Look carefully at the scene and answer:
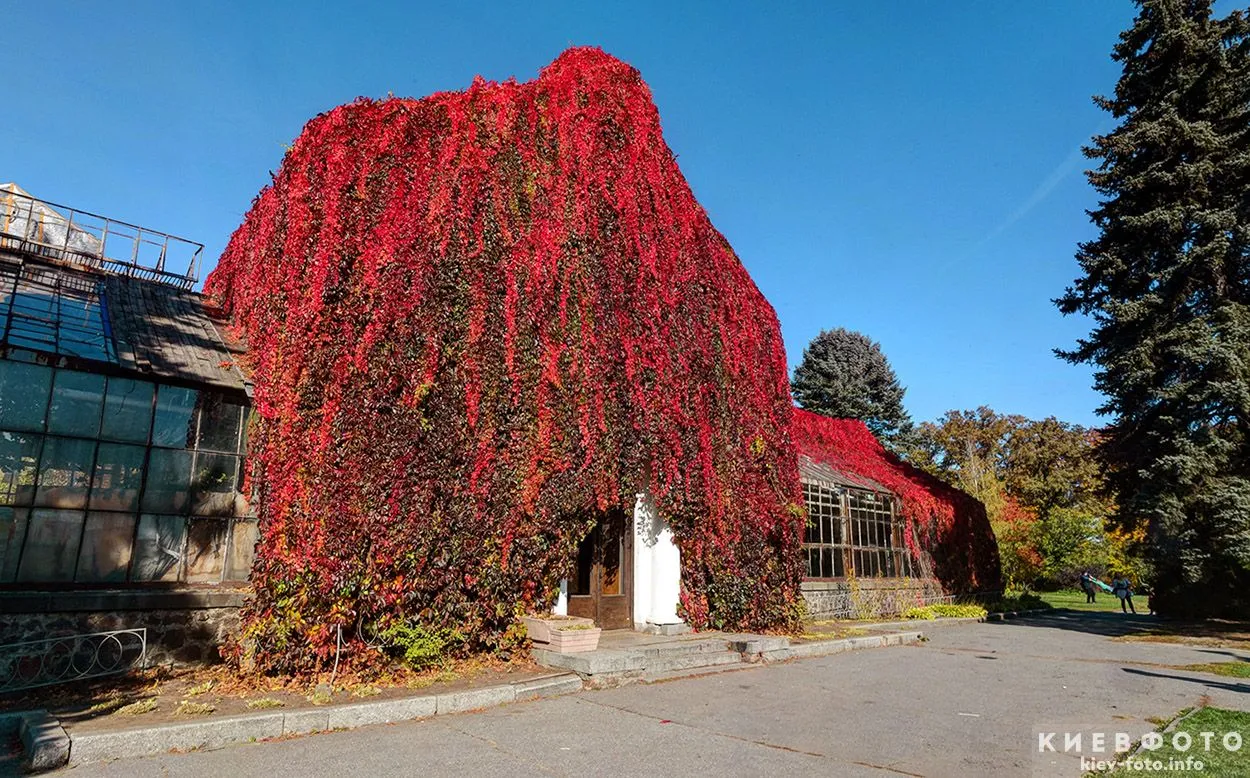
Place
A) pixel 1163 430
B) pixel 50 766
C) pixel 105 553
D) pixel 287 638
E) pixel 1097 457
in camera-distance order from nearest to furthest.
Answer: pixel 50 766 < pixel 287 638 < pixel 105 553 < pixel 1163 430 < pixel 1097 457

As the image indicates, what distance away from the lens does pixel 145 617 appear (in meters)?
7.67

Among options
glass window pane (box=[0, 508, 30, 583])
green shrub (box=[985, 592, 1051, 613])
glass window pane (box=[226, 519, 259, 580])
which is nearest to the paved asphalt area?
glass window pane (box=[0, 508, 30, 583])

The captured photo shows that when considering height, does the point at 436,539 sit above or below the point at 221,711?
above

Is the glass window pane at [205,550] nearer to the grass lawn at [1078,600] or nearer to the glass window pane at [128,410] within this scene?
the glass window pane at [128,410]

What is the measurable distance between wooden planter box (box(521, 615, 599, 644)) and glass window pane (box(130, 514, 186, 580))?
454 cm

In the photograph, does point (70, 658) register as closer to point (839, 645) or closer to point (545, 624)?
point (545, 624)

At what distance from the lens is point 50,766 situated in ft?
16.6

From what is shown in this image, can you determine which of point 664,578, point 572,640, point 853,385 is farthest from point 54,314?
point 853,385

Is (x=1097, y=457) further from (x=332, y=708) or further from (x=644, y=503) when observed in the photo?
(x=332, y=708)

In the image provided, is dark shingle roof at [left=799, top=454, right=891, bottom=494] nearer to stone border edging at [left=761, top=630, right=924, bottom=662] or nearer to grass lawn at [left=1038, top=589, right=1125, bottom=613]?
stone border edging at [left=761, top=630, right=924, bottom=662]

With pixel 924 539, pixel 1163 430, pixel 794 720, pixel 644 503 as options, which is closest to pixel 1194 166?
pixel 1163 430

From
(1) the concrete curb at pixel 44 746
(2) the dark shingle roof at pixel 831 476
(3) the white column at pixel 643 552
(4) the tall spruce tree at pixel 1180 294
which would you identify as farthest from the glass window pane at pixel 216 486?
(4) the tall spruce tree at pixel 1180 294

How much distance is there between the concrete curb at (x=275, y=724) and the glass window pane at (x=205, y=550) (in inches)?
133

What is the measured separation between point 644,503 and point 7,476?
8763 millimetres
